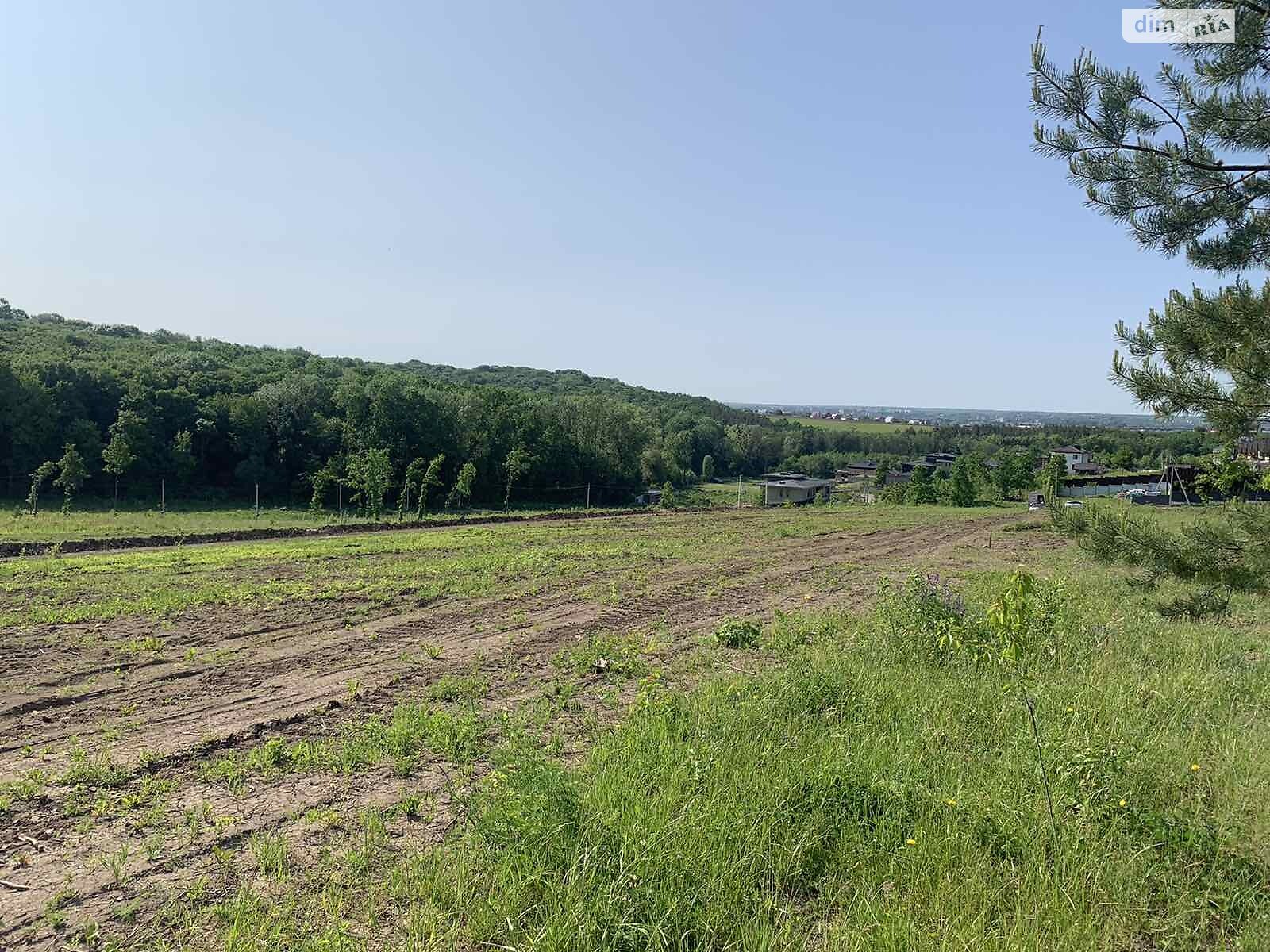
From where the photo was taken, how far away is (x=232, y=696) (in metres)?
6.46

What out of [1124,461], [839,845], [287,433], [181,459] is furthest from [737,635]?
[1124,461]

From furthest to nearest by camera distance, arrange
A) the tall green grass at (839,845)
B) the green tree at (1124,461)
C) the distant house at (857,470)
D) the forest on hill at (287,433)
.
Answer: the distant house at (857,470)
the green tree at (1124,461)
the forest on hill at (287,433)
the tall green grass at (839,845)

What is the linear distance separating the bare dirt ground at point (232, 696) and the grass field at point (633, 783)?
0.03 meters

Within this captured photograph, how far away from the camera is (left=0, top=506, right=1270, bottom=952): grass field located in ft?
10.4

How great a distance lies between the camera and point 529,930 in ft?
9.99

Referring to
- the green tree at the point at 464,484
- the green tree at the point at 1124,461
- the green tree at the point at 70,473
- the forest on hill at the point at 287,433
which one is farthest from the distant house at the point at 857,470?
the green tree at the point at 70,473

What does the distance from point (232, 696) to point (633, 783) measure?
4512 mm

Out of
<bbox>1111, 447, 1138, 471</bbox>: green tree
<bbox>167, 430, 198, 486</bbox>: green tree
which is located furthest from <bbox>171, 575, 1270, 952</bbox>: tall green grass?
<bbox>1111, 447, 1138, 471</bbox>: green tree

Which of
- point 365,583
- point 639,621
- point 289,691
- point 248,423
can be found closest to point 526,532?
point 365,583

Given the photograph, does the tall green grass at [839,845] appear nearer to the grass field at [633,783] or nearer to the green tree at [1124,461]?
the grass field at [633,783]

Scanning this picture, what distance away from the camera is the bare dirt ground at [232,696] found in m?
3.59

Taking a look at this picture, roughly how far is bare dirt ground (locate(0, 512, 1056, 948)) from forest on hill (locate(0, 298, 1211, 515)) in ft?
65.4

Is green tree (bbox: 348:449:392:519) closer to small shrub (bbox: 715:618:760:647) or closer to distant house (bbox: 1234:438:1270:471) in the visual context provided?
small shrub (bbox: 715:618:760:647)

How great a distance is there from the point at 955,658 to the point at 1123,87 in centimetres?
513
